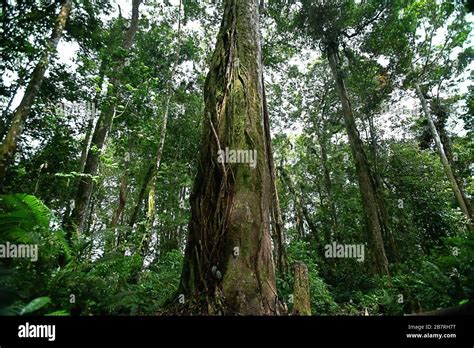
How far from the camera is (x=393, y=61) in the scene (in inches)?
459

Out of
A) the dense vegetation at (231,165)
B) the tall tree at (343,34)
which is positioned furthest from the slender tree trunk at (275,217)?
the tall tree at (343,34)

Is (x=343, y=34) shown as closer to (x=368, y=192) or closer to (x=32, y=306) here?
(x=368, y=192)

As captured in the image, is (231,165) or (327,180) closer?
(231,165)

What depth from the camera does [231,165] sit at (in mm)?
3041

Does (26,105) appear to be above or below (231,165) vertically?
above

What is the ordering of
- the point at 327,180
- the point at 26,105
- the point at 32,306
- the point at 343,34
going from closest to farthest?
the point at 32,306
the point at 26,105
the point at 343,34
the point at 327,180

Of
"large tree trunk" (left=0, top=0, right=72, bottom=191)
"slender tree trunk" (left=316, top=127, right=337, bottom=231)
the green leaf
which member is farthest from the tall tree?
the green leaf

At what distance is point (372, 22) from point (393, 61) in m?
1.77

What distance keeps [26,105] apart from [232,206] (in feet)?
13.5

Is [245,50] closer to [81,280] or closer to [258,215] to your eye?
[258,215]

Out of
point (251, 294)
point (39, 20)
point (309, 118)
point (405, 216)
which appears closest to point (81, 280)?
point (251, 294)

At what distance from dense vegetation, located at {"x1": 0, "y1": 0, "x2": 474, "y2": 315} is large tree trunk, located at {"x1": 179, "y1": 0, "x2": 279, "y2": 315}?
0.06 ft

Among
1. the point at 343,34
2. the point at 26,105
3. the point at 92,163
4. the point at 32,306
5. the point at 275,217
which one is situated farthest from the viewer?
the point at 343,34

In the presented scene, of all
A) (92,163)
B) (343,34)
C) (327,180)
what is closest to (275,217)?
(92,163)
